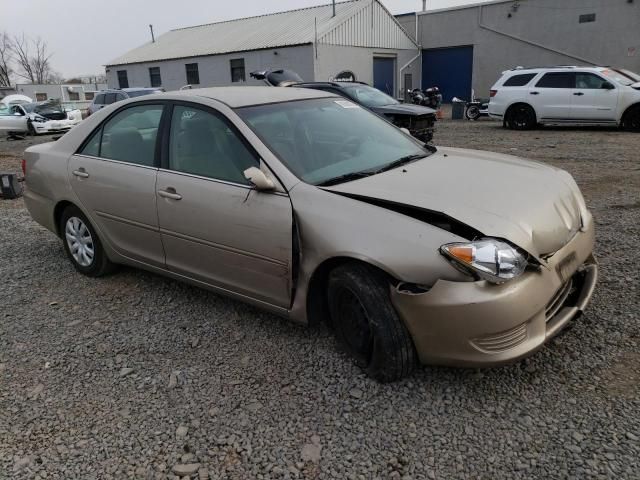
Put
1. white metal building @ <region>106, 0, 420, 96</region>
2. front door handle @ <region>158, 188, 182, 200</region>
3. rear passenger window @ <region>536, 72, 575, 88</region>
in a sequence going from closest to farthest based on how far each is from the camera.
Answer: front door handle @ <region>158, 188, 182, 200</region>
rear passenger window @ <region>536, 72, 575, 88</region>
white metal building @ <region>106, 0, 420, 96</region>

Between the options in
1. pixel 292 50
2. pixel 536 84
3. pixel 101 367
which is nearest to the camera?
pixel 101 367

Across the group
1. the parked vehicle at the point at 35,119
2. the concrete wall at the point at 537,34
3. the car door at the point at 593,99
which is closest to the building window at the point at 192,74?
the parked vehicle at the point at 35,119

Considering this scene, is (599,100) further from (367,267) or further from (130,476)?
(130,476)

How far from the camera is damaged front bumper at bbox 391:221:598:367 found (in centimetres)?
238

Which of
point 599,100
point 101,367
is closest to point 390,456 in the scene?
point 101,367

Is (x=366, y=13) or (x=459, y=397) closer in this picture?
(x=459, y=397)

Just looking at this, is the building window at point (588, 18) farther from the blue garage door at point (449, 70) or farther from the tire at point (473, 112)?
the tire at point (473, 112)

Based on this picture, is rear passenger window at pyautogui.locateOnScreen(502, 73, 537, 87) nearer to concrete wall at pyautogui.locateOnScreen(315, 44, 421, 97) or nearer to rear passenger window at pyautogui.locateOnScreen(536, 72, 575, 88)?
rear passenger window at pyautogui.locateOnScreen(536, 72, 575, 88)

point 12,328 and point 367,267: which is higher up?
point 367,267

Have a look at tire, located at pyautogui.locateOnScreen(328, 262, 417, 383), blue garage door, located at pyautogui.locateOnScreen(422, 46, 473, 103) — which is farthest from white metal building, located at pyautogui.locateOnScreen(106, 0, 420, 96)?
tire, located at pyautogui.locateOnScreen(328, 262, 417, 383)

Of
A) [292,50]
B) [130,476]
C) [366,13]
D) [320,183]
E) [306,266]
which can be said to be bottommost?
[130,476]

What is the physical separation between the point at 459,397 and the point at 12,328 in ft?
10.2

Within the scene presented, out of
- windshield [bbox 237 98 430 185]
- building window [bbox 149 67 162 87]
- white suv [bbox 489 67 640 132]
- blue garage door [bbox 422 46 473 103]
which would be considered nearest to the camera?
windshield [bbox 237 98 430 185]

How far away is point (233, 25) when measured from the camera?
31766 mm
